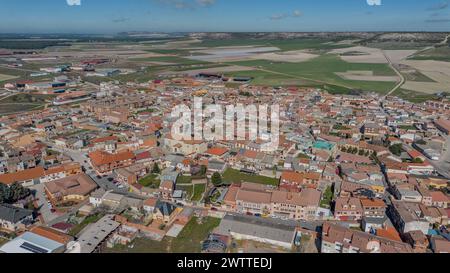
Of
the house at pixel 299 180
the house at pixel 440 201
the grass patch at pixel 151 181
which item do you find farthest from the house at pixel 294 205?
the grass patch at pixel 151 181

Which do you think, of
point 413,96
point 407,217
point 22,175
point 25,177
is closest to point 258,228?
point 407,217

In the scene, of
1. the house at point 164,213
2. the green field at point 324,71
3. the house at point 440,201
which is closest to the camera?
the house at point 164,213

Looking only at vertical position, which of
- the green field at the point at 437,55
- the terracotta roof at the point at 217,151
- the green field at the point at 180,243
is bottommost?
the green field at the point at 180,243

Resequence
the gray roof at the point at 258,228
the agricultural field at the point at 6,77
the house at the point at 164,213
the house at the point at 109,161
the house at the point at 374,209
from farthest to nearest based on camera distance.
→ the agricultural field at the point at 6,77 → the house at the point at 109,161 → the house at the point at 374,209 → the house at the point at 164,213 → the gray roof at the point at 258,228

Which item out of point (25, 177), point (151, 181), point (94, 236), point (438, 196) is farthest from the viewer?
point (151, 181)

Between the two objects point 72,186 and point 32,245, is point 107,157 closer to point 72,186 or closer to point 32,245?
point 72,186

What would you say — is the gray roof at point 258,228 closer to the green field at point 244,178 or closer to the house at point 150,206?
the house at point 150,206

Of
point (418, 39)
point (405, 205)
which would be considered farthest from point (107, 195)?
point (418, 39)

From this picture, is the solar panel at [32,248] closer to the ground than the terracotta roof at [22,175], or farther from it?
closer to the ground
